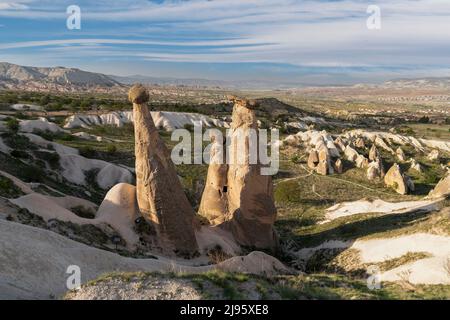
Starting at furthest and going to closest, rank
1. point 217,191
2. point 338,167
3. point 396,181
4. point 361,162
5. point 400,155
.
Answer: point 400,155 < point 361,162 < point 338,167 < point 396,181 < point 217,191

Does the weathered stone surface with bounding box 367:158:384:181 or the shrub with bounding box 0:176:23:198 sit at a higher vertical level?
the shrub with bounding box 0:176:23:198

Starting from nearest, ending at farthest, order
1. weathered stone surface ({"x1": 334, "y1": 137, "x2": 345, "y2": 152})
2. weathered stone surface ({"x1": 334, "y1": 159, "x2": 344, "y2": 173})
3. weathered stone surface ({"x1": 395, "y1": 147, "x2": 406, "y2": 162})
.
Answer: weathered stone surface ({"x1": 334, "y1": 159, "x2": 344, "y2": 173}) → weathered stone surface ({"x1": 334, "y1": 137, "x2": 345, "y2": 152}) → weathered stone surface ({"x1": 395, "y1": 147, "x2": 406, "y2": 162})

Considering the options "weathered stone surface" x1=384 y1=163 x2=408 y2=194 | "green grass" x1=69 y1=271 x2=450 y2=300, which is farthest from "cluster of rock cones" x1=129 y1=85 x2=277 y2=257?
"weathered stone surface" x1=384 y1=163 x2=408 y2=194

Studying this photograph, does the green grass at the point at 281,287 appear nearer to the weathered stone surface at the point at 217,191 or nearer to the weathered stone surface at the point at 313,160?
the weathered stone surface at the point at 217,191

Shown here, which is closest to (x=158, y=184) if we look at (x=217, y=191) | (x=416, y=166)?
(x=217, y=191)

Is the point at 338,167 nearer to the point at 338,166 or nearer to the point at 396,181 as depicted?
the point at 338,166

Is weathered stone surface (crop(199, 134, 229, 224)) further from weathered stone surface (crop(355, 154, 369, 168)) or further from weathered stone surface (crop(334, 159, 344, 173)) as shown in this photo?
weathered stone surface (crop(355, 154, 369, 168))

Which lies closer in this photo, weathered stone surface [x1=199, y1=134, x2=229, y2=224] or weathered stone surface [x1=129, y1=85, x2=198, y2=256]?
weathered stone surface [x1=129, y1=85, x2=198, y2=256]
